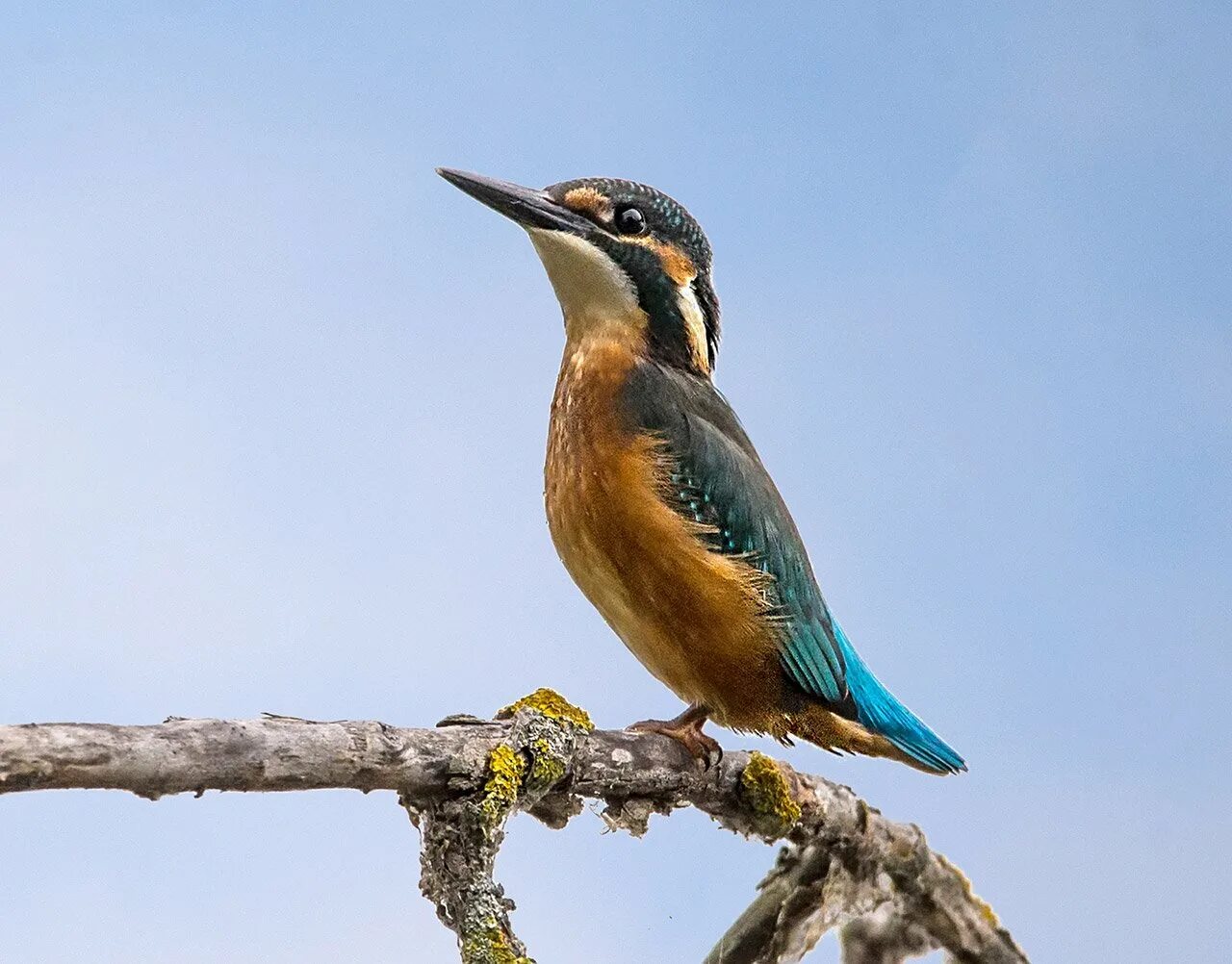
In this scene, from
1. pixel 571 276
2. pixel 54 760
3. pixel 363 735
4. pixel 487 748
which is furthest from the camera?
pixel 571 276

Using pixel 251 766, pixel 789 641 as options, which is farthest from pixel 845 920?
pixel 251 766

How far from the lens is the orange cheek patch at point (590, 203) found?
3961 millimetres

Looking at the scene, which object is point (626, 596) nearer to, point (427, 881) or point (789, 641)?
point (789, 641)

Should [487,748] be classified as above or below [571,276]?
below

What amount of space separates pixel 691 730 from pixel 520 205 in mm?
1439

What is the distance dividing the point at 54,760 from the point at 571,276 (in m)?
1.95

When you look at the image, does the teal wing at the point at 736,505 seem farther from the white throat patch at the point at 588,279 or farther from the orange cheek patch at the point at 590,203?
the orange cheek patch at the point at 590,203

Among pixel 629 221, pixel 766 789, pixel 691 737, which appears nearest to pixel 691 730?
pixel 691 737

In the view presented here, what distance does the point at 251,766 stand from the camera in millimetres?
2742

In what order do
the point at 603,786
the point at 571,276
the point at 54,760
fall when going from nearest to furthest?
the point at 54,760 < the point at 603,786 < the point at 571,276

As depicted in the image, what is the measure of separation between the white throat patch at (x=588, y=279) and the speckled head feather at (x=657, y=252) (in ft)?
0.10

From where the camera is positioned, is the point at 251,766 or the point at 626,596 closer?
the point at 251,766

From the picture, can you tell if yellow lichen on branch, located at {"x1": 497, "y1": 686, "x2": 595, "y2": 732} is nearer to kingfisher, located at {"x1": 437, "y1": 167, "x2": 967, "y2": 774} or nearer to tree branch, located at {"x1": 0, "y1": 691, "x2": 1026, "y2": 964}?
tree branch, located at {"x1": 0, "y1": 691, "x2": 1026, "y2": 964}

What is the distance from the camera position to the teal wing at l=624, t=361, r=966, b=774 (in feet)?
12.3
